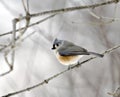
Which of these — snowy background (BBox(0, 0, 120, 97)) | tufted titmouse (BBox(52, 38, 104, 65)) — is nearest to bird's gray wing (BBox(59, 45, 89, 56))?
tufted titmouse (BBox(52, 38, 104, 65))

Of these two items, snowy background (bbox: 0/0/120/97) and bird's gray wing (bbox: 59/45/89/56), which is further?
snowy background (bbox: 0/0/120/97)

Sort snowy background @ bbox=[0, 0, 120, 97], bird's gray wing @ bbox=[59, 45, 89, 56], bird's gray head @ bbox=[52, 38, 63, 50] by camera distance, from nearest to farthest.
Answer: bird's gray wing @ bbox=[59, 45, 89, 56], bird's gray head @ bbox=[52, 38, 63, 50], snowy background @ bbox=[0, 0, 120, 97]

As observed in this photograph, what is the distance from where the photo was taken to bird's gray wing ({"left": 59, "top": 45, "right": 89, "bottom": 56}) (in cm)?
207

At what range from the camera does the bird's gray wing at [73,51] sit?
2.07m

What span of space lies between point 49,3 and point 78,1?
1355 millimetres

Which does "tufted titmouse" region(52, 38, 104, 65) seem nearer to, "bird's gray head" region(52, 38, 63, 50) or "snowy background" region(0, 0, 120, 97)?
"bird's gray head" region(52, 38, 63, 50)

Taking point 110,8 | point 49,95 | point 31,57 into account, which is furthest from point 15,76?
point 110,8

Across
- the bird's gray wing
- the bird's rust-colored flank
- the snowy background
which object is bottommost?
the snowy background

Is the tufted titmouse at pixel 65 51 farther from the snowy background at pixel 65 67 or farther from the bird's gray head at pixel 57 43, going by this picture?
the snowy background at pixel 65 67

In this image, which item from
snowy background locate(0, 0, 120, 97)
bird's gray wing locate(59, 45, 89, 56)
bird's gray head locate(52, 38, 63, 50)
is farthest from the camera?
snowy background locate(0, 0, 120, 97)

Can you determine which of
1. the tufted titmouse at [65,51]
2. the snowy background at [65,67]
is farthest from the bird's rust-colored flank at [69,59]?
the snowy background at [65,67]

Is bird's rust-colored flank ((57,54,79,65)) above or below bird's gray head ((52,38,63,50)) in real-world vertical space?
below

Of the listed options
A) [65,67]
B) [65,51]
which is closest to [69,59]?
[65,51]

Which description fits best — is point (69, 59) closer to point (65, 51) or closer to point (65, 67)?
point (65, 51)
